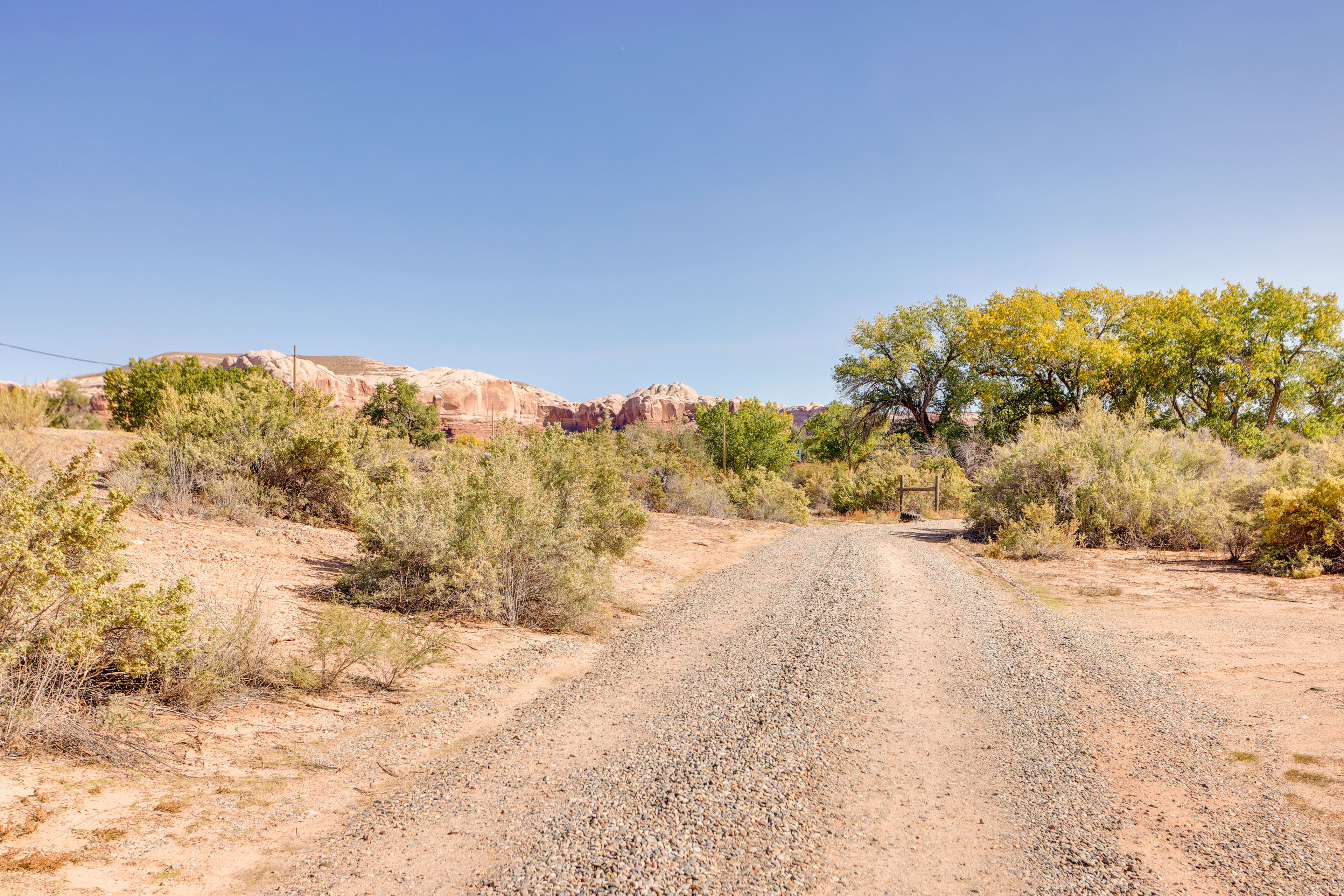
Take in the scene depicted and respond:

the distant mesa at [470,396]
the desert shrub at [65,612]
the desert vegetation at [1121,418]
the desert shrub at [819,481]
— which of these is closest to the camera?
the desert shrub at [65,612]

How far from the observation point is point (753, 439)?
4084 cm

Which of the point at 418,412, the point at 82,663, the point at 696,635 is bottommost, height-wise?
the point at 696,635

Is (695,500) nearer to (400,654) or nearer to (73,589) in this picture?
(400,654)

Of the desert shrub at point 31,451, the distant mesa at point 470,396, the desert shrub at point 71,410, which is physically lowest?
the desert shrub at point 31,451

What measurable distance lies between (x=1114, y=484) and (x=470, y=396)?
101247mm

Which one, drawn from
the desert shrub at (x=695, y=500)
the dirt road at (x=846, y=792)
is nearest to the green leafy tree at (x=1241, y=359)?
the desert shrub at (x=695, y=500)

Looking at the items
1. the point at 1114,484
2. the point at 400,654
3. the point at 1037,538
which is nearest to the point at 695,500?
the point at 1037,538

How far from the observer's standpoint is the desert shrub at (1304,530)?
1056cm

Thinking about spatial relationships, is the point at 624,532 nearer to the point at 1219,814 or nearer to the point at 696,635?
the point at 696,635

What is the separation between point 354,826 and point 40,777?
5.28ft

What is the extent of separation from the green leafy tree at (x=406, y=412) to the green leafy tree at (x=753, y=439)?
21.2 metres

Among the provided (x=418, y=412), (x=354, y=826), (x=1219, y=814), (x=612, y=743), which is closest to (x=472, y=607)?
(x=612, y=743)

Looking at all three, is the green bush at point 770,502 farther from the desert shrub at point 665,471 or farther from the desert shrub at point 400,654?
the desert shrub at point 400,654

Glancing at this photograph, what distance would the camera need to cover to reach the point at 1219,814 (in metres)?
3.54
